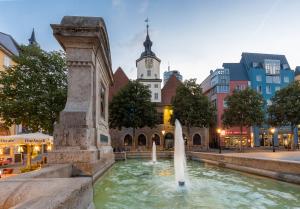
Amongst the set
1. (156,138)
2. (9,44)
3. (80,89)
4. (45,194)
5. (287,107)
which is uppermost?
(9,44)

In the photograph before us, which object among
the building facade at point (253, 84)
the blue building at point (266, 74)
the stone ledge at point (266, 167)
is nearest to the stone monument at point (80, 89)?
the stone ledge at point (266, 167)

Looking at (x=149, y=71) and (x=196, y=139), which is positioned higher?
(x=149, y=71)

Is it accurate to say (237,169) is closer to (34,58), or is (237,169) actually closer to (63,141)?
(63,141)

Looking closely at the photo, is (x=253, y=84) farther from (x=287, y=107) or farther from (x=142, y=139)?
(x=142, y=139)

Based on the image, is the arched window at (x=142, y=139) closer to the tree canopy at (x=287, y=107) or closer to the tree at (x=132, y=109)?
the tree at (x=132, y=109)

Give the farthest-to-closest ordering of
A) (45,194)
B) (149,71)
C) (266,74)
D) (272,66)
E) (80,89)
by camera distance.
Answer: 1. (149,71)
2. (272,66)
3. (266,74)
4. (80,89)
5. (45,194)

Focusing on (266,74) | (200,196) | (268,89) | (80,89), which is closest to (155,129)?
(268,89)

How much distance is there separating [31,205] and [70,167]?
5760mm

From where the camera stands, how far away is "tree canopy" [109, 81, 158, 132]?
41125 mm

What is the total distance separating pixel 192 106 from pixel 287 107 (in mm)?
14803

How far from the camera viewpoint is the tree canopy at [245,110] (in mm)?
40500

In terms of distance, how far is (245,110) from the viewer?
40.7 m

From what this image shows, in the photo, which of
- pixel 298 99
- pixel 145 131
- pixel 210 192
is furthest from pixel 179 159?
pixel 145 131

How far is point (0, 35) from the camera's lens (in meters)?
30.8
